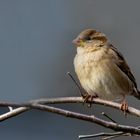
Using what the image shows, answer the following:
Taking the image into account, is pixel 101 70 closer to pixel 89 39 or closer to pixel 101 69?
pixel 101 69

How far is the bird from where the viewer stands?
483 centimetres

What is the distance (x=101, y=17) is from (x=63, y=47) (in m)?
0.59

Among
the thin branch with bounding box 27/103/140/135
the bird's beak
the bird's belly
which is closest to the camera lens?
the thin branch with bounding box 27/103/140/135

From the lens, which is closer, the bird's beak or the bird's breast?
the bird's breast

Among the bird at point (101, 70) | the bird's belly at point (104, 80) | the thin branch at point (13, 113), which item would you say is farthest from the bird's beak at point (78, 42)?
the thin branch at point (13, 113)

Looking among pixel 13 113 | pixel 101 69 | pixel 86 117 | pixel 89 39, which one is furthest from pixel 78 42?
pixel 86 117

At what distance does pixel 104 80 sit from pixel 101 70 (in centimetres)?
7

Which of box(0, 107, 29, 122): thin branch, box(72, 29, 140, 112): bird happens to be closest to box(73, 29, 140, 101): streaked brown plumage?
box(72, 29, 140, 112): bird

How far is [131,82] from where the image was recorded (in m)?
5.00

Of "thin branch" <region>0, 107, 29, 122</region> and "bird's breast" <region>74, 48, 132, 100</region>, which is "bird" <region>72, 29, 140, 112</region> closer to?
"bird's breast" <region>74, 48, 132, 100</region>

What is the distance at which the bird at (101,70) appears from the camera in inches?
190

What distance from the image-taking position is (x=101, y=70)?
15.8 ft

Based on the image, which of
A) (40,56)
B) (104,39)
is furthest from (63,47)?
(104,39)

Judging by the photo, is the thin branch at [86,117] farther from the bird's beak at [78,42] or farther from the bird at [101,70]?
the bird's beak at [78,42]
